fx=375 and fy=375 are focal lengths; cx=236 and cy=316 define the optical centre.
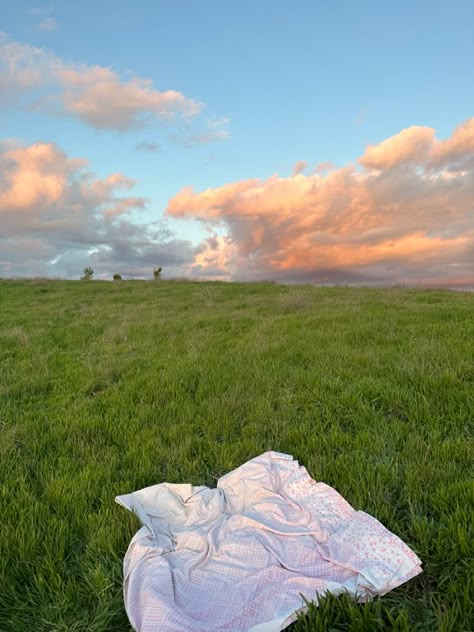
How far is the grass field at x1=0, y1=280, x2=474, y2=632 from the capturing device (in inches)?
84.9

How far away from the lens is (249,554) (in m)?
2.41

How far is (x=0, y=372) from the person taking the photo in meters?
6.79

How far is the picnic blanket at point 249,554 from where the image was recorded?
79.3 inches

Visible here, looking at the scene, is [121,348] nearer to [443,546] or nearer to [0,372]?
[0,372]

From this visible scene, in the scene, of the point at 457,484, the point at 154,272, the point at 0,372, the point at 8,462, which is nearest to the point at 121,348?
the point at 0,372

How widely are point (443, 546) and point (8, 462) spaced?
12.0 feet

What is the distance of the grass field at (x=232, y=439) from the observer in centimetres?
216

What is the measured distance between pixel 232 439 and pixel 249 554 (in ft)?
5.12

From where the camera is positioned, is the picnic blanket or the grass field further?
the grass field

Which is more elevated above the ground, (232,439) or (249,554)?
(232,439)

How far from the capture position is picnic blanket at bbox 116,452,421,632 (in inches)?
79.3

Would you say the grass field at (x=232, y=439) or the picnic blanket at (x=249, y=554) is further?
the grass field at (x=232, y=439)

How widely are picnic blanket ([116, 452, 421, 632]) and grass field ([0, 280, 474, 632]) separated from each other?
0.14 m

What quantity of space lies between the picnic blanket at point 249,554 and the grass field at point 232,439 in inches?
5.3
